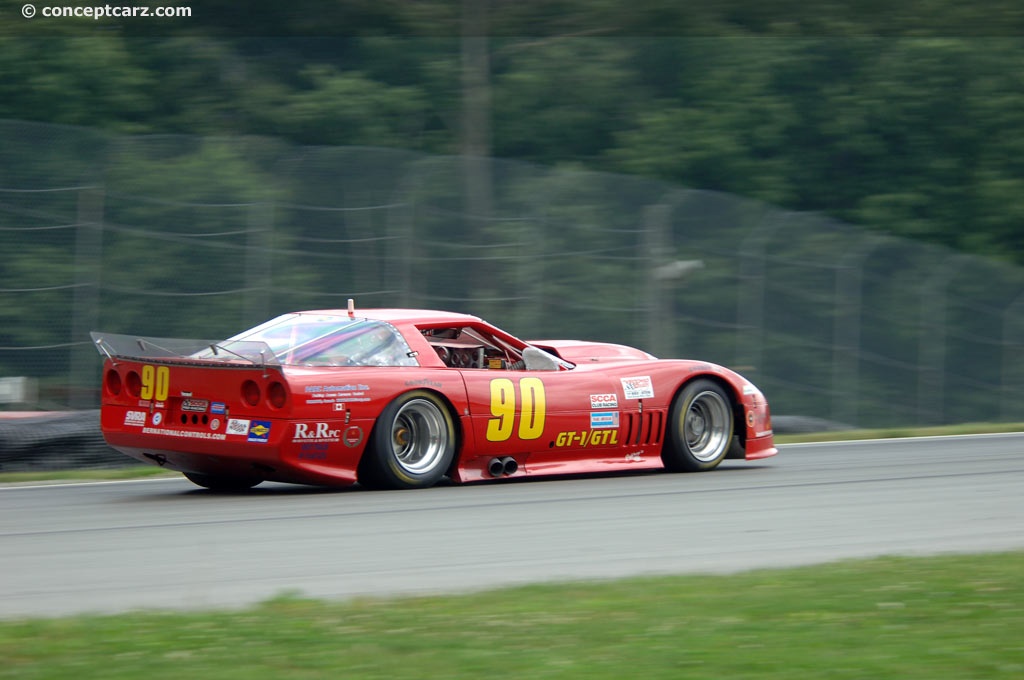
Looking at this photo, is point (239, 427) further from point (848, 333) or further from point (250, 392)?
point (848, 333)

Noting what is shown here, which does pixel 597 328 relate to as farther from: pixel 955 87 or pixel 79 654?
pixel 955 87

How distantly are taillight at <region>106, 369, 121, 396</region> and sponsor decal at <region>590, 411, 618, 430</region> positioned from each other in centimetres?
328

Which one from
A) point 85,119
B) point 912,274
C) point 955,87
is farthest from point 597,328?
point 955,87

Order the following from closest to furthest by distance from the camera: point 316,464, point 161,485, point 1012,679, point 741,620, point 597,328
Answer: point 1012,679, point 741,620, point 316,464, point 161,485, point 597,328

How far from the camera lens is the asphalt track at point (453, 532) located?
576 centimetres

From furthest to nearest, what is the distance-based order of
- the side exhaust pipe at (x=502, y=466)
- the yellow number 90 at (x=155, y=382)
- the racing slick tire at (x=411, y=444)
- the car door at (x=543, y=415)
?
1. the side exhaust pipe at (x=502, y=466)
2. the car door at (x=543, y=415)
3. the racing slick tire at (x=411, y=444)
4. the yellow number 90 at (x=155, y=382)

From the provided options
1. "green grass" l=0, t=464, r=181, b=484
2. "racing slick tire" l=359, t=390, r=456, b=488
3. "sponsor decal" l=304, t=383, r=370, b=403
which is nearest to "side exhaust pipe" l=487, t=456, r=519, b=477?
"racing slick tire" l=359, t=390, r=456, b=488

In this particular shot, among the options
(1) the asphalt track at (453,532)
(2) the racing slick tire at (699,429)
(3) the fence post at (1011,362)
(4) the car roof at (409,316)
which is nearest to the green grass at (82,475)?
(1) the asphalt track at (453,532)

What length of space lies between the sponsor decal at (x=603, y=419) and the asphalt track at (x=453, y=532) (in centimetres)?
40

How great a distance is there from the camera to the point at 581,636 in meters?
4.46

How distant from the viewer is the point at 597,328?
16375 mm

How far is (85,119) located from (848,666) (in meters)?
19.7

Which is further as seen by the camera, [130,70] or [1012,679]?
[130,70]

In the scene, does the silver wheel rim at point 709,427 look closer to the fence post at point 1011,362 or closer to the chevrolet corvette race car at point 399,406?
the chevrolet corvette race car at point 399,406
